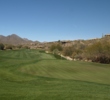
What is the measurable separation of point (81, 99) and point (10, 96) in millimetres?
2962

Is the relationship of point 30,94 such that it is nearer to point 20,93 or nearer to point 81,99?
point 20,93

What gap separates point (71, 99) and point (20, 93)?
7.51 ft

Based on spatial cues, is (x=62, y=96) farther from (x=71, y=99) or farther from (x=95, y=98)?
(x=95, y=98)

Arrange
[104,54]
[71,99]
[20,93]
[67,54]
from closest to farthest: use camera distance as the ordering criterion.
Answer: [71,99], [20,93], [104,54], [67,54]

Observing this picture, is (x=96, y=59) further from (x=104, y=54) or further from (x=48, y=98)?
(x=48, y=98)

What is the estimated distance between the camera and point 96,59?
52688 millimetres

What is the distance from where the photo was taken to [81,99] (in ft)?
29.6

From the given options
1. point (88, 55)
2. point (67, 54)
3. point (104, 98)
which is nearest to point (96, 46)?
point (88, 55)

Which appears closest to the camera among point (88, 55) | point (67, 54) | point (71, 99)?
point (71, 99)

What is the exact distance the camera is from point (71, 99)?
893 cm

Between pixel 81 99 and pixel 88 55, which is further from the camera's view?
pixel 88 55

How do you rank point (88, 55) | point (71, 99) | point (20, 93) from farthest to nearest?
point (88, 55)
point (20, 93)
point (71, 99)

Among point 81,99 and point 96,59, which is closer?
point 81,99

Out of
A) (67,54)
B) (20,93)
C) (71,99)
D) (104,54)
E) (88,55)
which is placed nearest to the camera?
(71,99)
